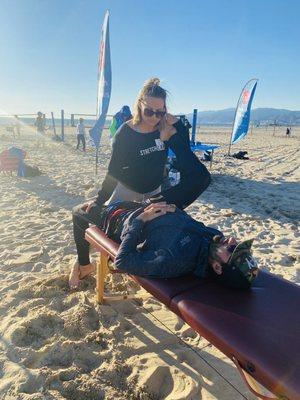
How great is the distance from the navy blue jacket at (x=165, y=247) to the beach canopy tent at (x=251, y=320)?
9 cm

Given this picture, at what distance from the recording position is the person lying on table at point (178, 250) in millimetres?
1986

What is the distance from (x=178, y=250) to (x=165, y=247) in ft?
0.27

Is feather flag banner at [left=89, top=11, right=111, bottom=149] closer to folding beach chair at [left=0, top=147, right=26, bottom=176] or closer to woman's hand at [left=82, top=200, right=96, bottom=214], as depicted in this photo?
folding beach chair at [left=0, top=147, right=26, bottom=176]

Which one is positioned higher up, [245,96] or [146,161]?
[245,96]

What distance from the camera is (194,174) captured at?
2750 millimetres

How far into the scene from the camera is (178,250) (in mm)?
2068

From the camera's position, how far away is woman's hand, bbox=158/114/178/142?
279 cm

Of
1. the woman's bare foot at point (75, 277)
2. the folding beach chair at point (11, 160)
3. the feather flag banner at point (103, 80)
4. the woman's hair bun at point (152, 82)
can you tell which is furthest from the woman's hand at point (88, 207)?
the folding beach chair at point (11, 160)

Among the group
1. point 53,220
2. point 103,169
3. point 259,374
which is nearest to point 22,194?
point 53,220

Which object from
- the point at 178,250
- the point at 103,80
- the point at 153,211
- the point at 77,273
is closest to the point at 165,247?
the point at 178,250

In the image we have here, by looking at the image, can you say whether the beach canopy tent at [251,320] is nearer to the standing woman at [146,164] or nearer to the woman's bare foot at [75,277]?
the standing woman at [146,164]

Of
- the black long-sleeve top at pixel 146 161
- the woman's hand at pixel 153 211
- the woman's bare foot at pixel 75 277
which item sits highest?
the black long-sleeve top at pixel 146 161

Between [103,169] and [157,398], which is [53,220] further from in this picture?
[103,169]

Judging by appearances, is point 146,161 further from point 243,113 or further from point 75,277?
point 243,113
